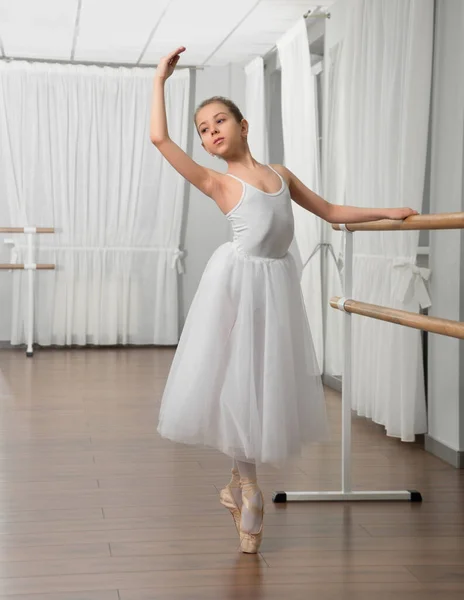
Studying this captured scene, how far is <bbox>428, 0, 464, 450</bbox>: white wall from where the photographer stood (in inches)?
147

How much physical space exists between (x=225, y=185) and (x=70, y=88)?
18.1ft

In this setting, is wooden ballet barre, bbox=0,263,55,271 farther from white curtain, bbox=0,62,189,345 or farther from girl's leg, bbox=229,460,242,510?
girl's leg, bbox=229,460,242,510

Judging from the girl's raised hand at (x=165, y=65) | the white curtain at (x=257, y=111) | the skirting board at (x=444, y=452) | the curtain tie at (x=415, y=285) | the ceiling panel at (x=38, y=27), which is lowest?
the skirting board at (x=444, y=452)

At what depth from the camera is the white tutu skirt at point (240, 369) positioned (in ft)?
8.19

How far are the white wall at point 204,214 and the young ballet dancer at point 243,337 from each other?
5579 mm

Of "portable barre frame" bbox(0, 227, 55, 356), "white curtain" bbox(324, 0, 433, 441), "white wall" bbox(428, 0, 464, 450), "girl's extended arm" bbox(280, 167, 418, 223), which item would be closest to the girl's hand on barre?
"girl's extended arm" bbox(280, 167, 418, 223)

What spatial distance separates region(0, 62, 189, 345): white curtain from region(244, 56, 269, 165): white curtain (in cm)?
58

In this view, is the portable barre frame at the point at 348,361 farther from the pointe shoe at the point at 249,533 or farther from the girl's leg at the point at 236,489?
the pointe shoe at the point at 249,533

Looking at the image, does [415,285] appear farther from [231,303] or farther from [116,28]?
[116,28]

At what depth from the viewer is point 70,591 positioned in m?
2.29

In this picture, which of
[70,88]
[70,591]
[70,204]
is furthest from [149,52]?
[70,591]

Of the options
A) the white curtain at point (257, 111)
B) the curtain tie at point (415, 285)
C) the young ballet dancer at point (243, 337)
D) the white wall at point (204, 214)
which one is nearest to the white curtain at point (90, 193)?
the white wall at point (204, 214)

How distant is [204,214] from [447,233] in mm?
4607

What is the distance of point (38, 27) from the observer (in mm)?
6484
